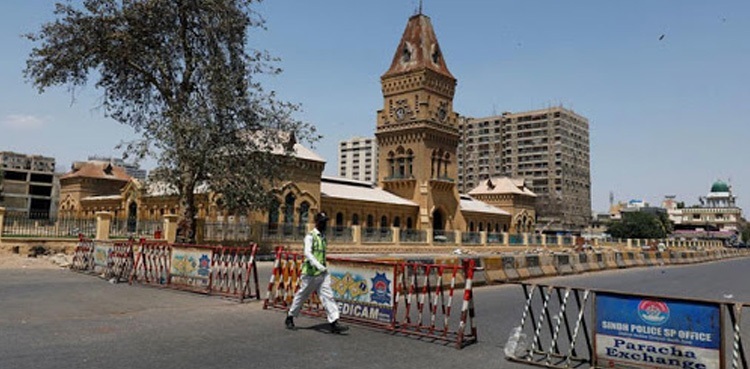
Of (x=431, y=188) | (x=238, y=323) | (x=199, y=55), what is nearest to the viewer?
(x=238, y=323)

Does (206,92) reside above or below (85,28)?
below

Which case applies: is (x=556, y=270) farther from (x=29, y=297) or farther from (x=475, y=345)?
(x=29, y=297)

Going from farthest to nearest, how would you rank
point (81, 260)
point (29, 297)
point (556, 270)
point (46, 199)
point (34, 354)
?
point (46, 199), point (556, 270), point (81, 260), point (29, 297), point (34, 354)

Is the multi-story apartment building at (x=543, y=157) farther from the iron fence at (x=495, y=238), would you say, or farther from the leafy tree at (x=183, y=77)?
the leafy tree at (x=183, y=77)

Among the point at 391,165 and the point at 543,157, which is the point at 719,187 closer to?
the point at 543,157

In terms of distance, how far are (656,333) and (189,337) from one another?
6069 mm

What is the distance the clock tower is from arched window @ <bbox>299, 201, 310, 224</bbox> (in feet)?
49.3

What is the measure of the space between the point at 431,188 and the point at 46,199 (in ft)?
221

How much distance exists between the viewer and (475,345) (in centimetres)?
767

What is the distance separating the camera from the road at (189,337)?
248 inches

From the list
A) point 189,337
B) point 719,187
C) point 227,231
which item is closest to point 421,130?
point 227,231

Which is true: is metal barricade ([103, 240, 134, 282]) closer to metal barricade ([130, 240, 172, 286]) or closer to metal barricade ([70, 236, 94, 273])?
metal barricade ([130, 240, 172, 286])

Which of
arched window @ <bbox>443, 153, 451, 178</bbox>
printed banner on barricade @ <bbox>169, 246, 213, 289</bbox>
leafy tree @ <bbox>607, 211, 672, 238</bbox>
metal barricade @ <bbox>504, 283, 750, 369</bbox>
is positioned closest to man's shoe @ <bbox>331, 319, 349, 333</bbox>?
metal barricade @ <bbox>504, 283, 750, 369</bbox>

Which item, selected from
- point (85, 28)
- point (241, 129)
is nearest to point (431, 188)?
point (241, 129)
